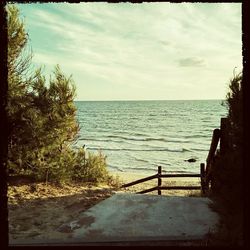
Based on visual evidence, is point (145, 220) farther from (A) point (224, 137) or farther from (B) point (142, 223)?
(A) point (224, 137)

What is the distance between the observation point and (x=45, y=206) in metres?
8.64

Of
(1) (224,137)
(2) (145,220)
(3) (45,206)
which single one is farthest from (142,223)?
(3) (45,206)

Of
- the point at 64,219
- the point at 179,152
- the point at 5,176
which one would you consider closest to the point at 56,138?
the point at 64,219

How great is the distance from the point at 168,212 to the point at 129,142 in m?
42.8

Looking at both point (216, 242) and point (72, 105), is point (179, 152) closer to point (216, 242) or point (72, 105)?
point (72, 105)

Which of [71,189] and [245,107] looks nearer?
[245,107]

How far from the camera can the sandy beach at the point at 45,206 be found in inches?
260

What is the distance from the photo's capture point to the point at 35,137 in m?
11.3

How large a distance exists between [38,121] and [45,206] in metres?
3.51

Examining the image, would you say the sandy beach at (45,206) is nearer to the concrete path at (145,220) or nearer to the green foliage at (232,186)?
the concrete path at (145,220)

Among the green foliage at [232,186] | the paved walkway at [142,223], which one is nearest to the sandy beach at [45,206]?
the paved walkway at [142,223]

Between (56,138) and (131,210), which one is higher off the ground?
(56,138)

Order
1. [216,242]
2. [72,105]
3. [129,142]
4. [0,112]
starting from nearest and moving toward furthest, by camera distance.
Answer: [0,112] < [216,242] < [72,105] < [129,142]

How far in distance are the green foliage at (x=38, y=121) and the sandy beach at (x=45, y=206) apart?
0.96m
